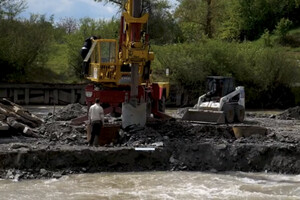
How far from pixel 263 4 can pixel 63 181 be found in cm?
6136

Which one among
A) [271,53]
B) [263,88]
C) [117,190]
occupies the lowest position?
[117,190]

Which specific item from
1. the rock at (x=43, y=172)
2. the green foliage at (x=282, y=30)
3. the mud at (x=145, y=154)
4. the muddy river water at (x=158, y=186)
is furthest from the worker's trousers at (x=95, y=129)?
the green foliage at (x=282, y=30)

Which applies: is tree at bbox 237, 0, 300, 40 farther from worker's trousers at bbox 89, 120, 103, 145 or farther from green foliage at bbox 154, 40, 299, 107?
worker's trousers at bbox 89, 120, 103, 145

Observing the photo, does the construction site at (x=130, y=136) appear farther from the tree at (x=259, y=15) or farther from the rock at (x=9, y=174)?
the tree at (x=259, y=15)

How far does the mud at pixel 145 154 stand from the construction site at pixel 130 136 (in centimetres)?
3

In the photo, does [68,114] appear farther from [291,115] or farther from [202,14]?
[202,14]

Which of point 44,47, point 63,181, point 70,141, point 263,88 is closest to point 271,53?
point 263,88

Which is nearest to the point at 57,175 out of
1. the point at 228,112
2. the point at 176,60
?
the point at 228,112

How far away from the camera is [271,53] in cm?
4119

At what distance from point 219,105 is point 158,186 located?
384 inches

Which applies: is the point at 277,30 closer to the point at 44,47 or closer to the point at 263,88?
the point at 263,88

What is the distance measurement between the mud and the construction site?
0.03m

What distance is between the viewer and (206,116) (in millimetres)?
23781

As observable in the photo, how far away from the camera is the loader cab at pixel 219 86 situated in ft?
81.6
